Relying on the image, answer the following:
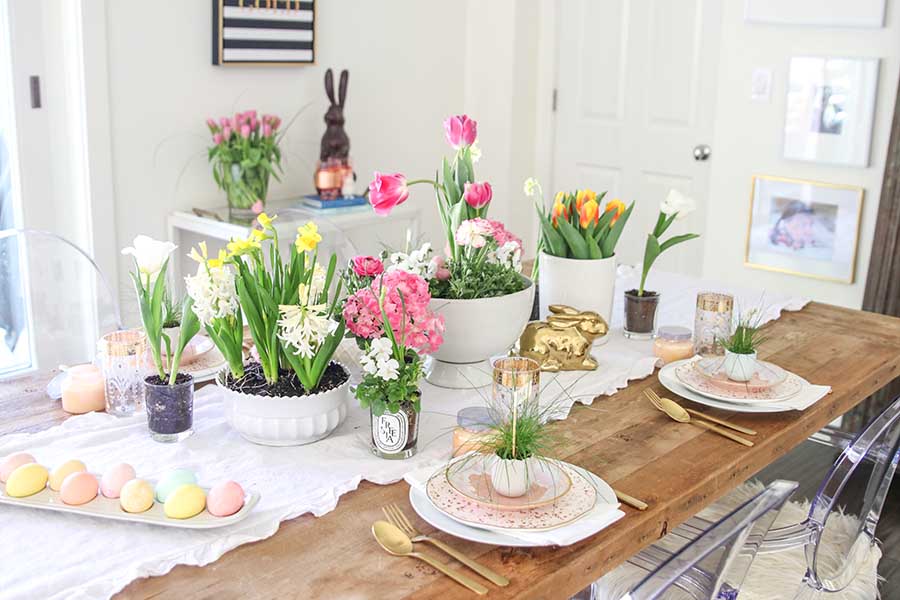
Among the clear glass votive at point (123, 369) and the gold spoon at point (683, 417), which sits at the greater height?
the clear glass votive at point (123, 369)

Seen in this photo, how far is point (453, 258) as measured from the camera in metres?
1.93

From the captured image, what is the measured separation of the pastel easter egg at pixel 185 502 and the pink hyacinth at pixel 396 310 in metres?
0.36

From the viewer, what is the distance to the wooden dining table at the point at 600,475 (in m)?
1.27

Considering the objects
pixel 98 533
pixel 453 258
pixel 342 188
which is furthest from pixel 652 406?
pixel 342 188

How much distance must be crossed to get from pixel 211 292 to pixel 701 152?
2.93 metres

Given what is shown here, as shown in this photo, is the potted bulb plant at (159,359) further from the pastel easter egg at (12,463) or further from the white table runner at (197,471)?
the pastel easter egg at (12,463)

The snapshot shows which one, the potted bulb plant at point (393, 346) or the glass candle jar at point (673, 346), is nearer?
the potted bulb plant at point (393, 346)

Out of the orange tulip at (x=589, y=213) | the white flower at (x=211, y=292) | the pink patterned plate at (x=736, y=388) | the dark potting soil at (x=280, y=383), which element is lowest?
the pink patterned plate at (x=736, y=388)

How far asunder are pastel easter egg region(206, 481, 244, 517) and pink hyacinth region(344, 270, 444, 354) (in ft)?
1.07

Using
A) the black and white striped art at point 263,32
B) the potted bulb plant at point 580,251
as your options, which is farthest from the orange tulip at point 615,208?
the black and white striped art at point 263,32

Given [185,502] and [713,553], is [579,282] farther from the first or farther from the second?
[185,502]

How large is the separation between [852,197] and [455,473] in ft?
8.46

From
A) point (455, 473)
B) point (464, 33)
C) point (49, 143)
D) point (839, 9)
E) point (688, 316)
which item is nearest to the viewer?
point (455, 473)

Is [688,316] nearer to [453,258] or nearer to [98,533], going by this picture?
[453,258]
